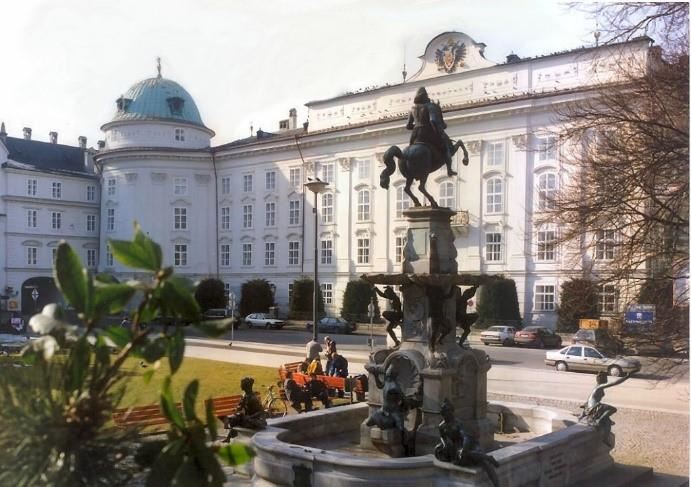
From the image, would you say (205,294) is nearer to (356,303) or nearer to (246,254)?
(246,254)

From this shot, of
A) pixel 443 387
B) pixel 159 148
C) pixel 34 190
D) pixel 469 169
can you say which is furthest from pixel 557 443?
pixel 469 169

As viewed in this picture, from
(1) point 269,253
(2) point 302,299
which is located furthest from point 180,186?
(2) point 302,299

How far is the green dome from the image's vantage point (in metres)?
5.35

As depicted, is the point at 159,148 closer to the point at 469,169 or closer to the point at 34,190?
the point at 34,190

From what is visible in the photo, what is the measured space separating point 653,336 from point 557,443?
177cm

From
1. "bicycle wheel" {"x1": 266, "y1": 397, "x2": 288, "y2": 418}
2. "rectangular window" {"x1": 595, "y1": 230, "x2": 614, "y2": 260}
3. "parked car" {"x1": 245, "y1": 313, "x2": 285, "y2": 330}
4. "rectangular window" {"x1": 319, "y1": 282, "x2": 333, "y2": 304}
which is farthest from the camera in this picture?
"rectangular window" {"x1": 319, "y1": 282, "x2": 333, "y2": 304}

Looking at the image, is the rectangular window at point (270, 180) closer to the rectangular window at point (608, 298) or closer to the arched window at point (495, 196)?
the rectangular window at point (608, 298)

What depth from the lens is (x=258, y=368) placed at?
41.6ft

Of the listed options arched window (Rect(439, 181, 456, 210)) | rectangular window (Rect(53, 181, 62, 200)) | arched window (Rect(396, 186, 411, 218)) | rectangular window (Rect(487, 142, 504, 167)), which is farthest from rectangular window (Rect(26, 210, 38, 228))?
rectangular window (Rect(487, 142, 504, 167))

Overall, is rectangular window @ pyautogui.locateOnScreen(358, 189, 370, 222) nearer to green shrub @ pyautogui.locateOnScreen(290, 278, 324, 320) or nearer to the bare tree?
green shrub @ pyautogui.locateOnScreen(290, 278, 324, 320)

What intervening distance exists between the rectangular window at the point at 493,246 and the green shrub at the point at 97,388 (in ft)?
53.7

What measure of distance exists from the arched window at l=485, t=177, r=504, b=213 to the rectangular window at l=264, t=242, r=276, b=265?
6619 mm

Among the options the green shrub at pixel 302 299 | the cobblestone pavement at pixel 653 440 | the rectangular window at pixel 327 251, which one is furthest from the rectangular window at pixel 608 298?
the rectangular window at pixel 327 251

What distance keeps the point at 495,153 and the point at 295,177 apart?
6.21 meters
